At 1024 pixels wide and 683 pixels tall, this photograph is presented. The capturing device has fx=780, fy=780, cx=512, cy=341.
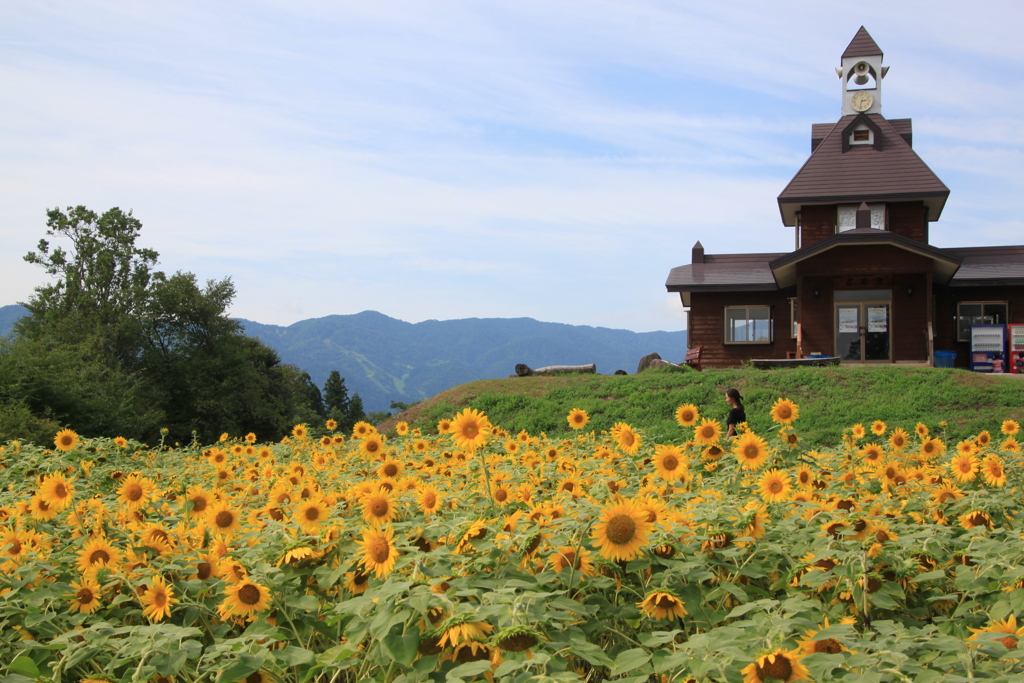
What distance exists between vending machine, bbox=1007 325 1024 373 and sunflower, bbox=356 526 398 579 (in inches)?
930

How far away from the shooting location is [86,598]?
281 centimetres

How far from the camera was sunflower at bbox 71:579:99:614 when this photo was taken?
2801 mm

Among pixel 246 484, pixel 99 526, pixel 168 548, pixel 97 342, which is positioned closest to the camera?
pixel 168 548

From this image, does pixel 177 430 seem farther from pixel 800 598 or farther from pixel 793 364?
pixel 800 598

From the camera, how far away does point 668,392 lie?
55.1ft

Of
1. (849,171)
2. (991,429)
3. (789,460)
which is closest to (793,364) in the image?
(991,429)

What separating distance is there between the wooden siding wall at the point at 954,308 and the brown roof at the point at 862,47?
9381 mm

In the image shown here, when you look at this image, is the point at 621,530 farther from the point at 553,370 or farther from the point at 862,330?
the point at 862,330

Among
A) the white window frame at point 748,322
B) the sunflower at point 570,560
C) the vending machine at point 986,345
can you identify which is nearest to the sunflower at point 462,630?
the sunflower at point 570,560

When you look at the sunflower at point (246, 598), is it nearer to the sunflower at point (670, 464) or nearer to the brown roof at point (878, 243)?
the sunflower at point (670, 464)

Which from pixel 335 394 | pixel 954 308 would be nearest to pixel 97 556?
pixel 954 308

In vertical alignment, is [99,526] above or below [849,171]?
below

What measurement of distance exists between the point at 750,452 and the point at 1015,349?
21.6 metres

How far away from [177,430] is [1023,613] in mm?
38178
